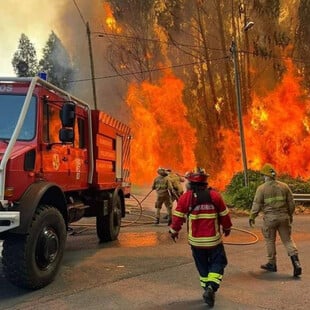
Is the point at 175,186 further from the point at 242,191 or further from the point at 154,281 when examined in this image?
the point at 154,281

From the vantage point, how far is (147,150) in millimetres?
25625

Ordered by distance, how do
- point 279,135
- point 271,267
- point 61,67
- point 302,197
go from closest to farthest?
1. point 271,267
2. point 302,197
3. point 279,135
4. point 61,67

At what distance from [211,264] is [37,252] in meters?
2.20

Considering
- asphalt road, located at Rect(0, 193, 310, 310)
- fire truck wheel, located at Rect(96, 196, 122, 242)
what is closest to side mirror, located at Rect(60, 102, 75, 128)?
asphalt road, located at Rect(0, 193, 310, 310)

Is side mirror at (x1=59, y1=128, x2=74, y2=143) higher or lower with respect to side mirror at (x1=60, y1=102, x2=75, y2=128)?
lower

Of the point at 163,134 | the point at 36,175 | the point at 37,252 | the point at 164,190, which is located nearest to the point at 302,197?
the point at 164,190

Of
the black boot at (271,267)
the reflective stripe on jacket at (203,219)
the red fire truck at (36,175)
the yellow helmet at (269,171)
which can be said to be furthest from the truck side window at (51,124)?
the black boot at (271,267)

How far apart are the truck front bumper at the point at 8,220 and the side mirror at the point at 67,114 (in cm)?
148

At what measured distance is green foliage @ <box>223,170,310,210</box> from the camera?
16172mm

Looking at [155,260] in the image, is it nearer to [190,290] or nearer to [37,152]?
[190,290]

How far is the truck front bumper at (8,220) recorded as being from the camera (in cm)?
533

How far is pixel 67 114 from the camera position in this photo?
626cm

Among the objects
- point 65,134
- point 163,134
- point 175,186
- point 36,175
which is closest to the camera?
point 36,175

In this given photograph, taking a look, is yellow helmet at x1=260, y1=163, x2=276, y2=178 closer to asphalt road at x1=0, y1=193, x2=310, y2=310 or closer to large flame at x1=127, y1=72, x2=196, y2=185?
asphalt road at x1=0, y1=193, x2=310, y2=310
